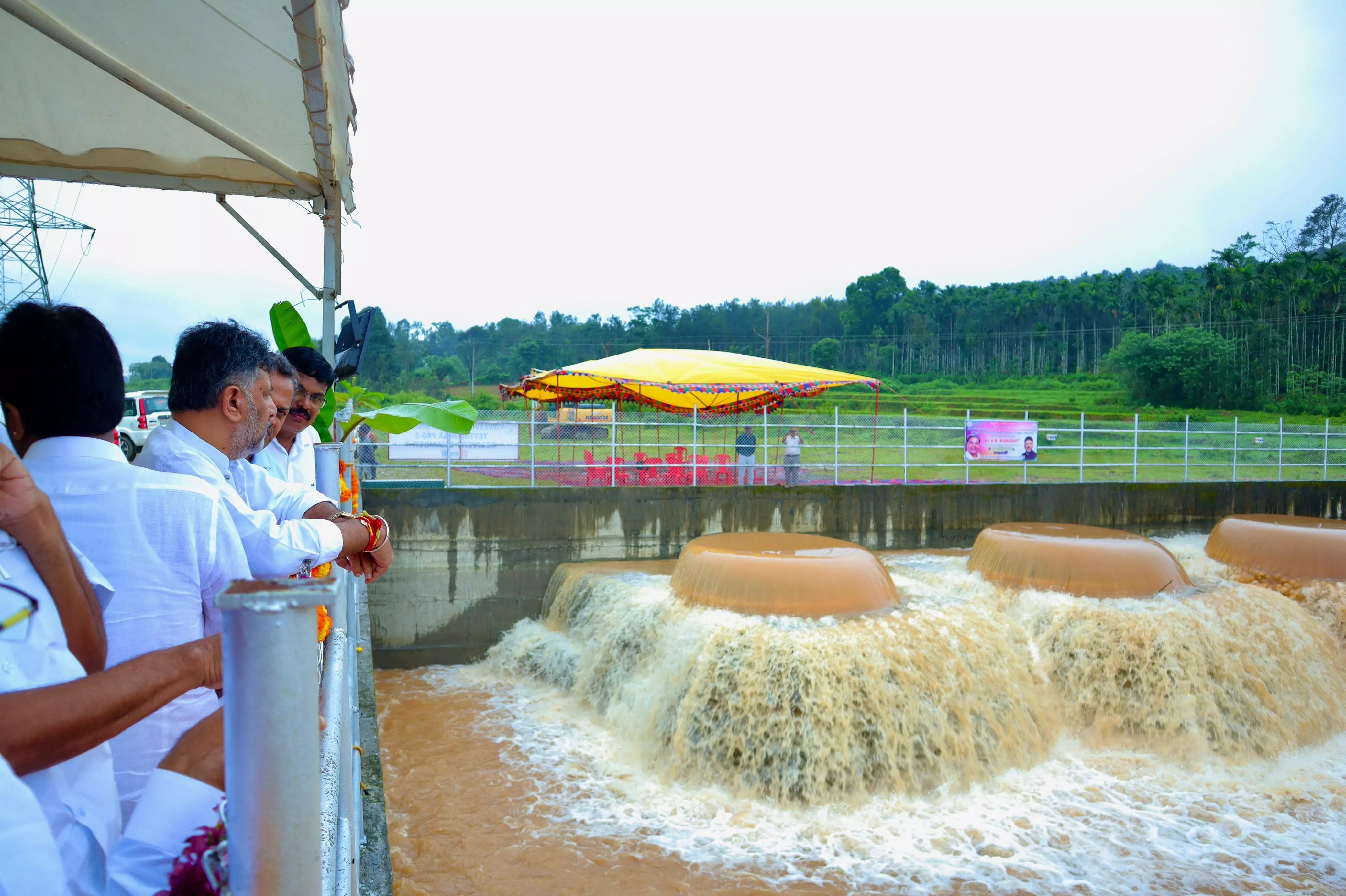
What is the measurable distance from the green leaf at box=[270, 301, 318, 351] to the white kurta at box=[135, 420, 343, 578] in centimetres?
262

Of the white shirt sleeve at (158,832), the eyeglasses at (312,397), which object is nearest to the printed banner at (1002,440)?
the eyeglasses at (312,397)

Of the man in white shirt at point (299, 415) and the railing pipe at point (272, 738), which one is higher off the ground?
Result: the man in white shirt at point (299, 415)

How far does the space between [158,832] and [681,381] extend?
10516 mm

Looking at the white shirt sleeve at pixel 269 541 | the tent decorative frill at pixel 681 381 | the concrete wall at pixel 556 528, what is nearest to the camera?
the white shirt sleeve at pixel 269 541

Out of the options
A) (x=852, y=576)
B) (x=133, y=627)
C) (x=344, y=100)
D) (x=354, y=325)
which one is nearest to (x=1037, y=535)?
(x=852, y=576)

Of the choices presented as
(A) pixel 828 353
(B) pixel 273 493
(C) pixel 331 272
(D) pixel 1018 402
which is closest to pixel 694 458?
(C) pixel 331 272

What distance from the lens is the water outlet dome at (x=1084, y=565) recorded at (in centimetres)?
756

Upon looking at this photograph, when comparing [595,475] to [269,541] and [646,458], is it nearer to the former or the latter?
[646,458]

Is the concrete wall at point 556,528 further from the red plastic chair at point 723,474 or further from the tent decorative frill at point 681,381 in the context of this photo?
the tent decorative frill at point 681,381

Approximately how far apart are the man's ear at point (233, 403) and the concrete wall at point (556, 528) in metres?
7.52

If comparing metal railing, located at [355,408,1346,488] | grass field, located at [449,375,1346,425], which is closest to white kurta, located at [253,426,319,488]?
metal railing, located at [355,408,1346,488]

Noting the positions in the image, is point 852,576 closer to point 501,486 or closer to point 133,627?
point 501,486

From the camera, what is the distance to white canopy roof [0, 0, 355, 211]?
2846 mm

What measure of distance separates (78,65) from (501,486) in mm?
6891
